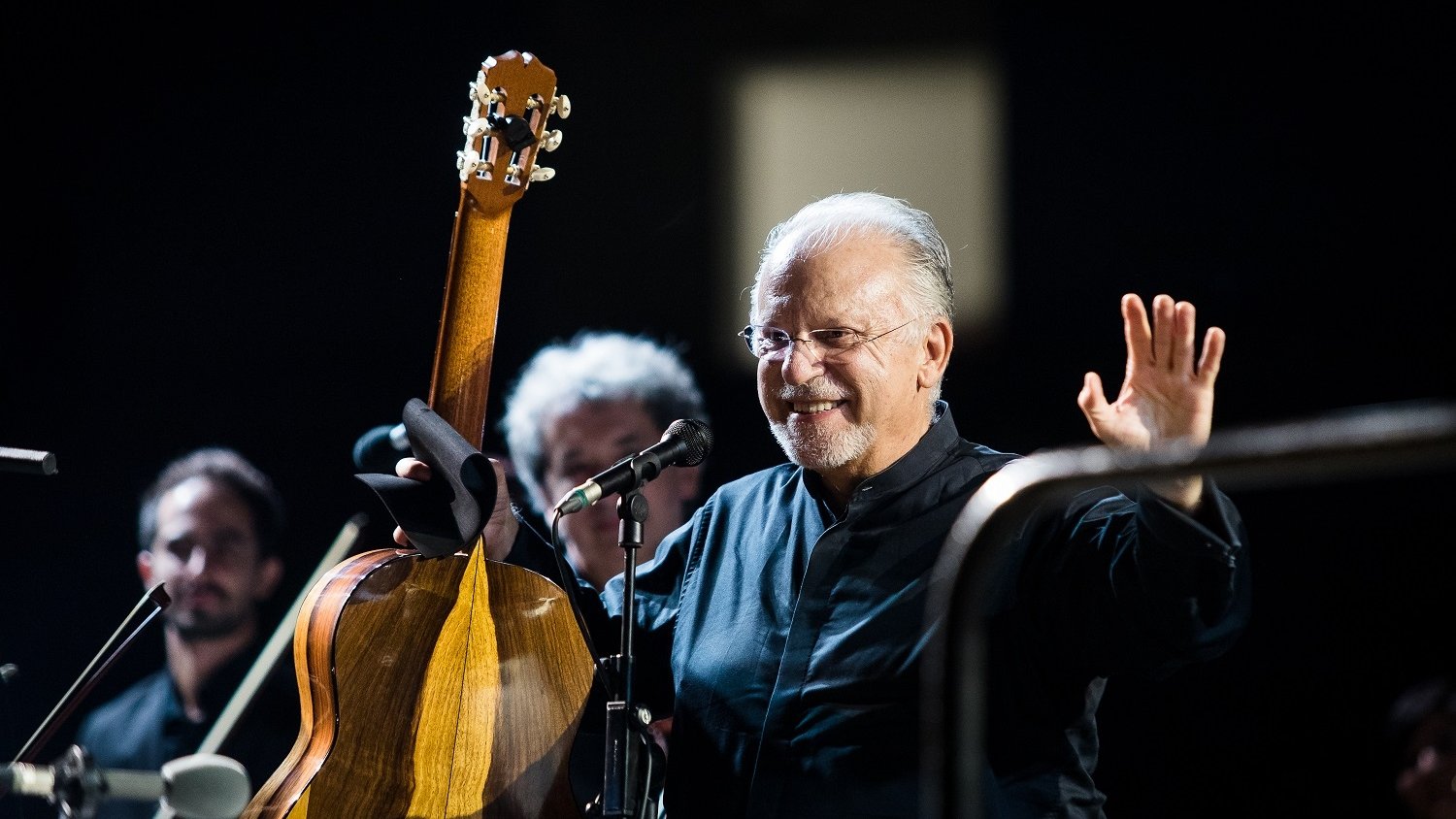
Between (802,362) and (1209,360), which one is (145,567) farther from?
(1209,360)

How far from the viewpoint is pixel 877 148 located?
12.5 ft

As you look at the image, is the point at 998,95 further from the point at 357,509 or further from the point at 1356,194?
the point at 357,509

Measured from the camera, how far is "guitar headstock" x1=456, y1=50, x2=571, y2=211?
235 cm

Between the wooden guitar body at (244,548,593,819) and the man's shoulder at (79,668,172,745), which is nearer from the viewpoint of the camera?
the wooden guitar body at (244,548,593,819)

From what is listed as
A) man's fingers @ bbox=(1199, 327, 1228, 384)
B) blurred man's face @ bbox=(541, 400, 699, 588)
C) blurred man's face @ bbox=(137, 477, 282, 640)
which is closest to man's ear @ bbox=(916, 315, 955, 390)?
man's fingers @ bbox=(1199, 327, 1228, 384)

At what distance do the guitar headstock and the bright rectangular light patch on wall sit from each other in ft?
4.09

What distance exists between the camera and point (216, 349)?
4398mm

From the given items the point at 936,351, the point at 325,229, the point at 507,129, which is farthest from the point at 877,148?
the point at 325,229

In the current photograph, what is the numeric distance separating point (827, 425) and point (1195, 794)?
1212mm

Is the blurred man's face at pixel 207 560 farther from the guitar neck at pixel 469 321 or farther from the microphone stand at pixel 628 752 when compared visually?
the microphone stand at pixel 628 752

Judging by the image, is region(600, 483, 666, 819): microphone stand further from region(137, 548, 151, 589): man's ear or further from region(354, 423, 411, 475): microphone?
region(137, 548, 151, 589): man's ear

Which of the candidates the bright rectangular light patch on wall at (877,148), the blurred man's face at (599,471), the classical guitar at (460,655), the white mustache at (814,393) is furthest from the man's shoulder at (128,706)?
the white mustache at (814,393)

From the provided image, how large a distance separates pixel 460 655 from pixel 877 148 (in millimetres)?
2136

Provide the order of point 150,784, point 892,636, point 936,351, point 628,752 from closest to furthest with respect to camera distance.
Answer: point 150,784 → point 628,752 → point 892,636 → point 936,351
